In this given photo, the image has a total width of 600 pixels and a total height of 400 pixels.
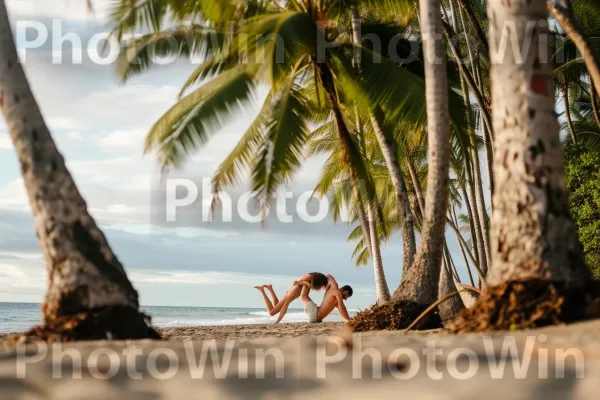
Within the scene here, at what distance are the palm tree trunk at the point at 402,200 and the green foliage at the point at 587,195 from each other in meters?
11.5

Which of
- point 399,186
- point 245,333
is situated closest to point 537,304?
point 399,186

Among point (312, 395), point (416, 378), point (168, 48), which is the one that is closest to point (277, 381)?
point (312, 395)

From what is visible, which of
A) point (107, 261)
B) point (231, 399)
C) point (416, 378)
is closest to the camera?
point (231, 399)

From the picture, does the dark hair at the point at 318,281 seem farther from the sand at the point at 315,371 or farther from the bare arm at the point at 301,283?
the sand at the point at 315,371

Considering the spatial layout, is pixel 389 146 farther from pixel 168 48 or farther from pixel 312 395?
pixel 312 395

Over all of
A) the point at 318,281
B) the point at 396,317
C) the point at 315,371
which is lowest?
the point at 318,281

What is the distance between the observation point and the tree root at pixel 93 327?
17.5ft

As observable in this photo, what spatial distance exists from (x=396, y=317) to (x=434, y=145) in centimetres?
229

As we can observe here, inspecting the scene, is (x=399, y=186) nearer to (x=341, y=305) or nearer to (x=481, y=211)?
(x=341, y=305)

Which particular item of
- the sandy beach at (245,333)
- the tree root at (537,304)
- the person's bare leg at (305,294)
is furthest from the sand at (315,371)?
the person's bare leg at (305,294)

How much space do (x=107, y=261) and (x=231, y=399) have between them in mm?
2660

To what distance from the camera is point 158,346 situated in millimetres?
4523

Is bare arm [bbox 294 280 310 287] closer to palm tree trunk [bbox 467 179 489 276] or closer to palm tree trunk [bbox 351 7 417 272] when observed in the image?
palm tree trunk [bbox 351 7 417 272]

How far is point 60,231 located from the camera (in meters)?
5.53
